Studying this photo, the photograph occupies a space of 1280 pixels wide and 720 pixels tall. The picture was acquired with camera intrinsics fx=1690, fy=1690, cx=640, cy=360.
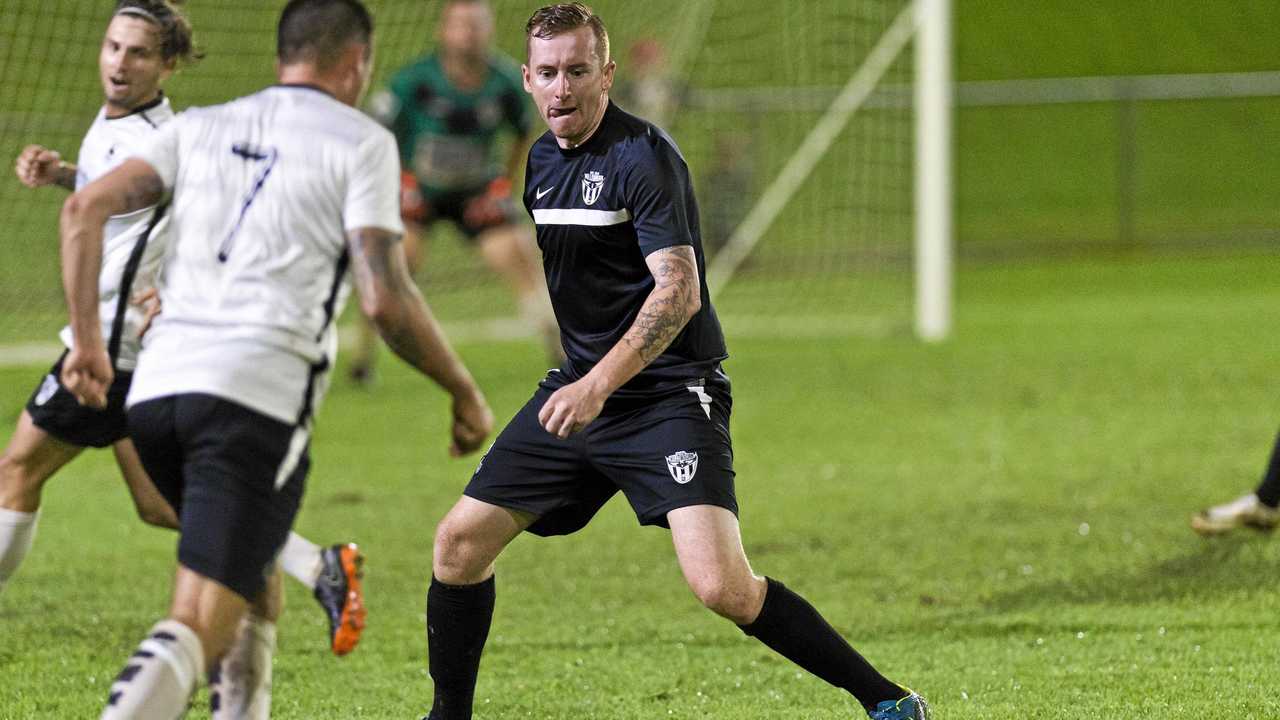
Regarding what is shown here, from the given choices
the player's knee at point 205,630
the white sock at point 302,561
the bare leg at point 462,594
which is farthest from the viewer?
the white sock at point 302,561

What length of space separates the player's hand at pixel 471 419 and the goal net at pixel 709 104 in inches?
276

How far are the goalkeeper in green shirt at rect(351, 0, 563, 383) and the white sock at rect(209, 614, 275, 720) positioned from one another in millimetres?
7267

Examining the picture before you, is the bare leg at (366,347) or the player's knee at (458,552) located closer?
the player's knee at (458,552)

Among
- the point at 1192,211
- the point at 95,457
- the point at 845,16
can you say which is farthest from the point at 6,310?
the point at 1192,211

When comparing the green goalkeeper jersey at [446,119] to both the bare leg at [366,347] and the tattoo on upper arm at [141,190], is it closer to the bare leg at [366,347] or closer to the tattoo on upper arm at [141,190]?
the bare leg at [366,347]

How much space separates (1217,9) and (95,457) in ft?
101

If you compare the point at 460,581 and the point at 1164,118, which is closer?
the point at 460,581

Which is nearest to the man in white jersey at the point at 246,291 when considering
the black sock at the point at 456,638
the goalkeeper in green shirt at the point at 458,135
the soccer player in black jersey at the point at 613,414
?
the soccer player in black jersey at the point at 613,414

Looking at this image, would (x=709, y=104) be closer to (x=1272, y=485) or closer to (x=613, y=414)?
(x=1272, y=485)

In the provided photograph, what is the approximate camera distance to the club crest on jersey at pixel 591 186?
4084mm

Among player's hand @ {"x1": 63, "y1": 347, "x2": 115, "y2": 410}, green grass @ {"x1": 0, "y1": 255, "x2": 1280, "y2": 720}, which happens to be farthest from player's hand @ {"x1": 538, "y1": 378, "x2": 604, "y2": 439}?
green grass @ {"x1": 0, "y1": 255, "x2": 1280, "y2": 720}

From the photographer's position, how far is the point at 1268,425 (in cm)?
920

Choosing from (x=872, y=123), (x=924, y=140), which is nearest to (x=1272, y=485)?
(x=924, y=140)

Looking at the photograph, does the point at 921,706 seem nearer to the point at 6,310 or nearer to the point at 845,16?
the point at 845,16
